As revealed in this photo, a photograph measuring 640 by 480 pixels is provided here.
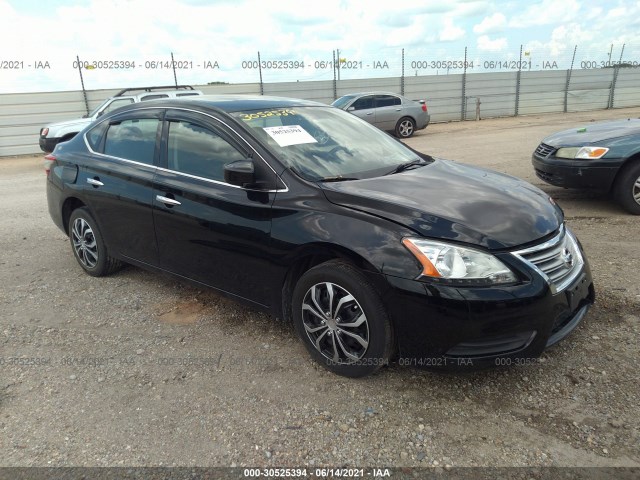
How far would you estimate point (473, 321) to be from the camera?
250 centimetres

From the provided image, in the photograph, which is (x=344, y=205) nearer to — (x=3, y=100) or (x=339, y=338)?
(x=339, y=338)

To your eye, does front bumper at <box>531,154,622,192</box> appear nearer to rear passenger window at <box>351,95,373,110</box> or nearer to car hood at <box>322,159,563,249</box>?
car hood at <box>322,159,563,249</box>

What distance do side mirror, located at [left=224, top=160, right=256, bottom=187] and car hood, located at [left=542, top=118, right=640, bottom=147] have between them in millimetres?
4554

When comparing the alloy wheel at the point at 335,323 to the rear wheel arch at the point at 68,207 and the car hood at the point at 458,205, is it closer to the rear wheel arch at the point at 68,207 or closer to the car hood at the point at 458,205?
the car hood at the point at 458,205

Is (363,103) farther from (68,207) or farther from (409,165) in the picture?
(409,165)

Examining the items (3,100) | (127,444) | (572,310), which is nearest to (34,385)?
(127,444)

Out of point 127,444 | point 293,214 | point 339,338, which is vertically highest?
point 293,214

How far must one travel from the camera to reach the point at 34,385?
10.1ft

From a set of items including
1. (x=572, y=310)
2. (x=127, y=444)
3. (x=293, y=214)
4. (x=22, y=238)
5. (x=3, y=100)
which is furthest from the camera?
(x=3, y=100)

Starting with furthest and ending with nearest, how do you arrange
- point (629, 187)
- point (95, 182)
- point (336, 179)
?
1. point (629, 187)
2. point (95, 182)
3. point (336, 179)

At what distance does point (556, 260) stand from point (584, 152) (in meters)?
3.71

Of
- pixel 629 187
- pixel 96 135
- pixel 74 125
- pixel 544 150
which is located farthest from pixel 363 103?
pixel 96 135

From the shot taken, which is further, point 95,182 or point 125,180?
point 95,182

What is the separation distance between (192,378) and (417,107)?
53.8ft
